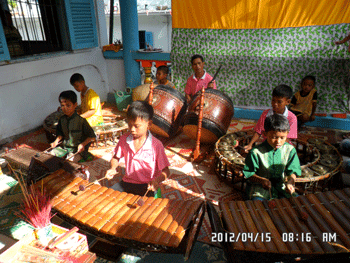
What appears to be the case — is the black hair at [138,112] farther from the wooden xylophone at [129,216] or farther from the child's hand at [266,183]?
the child's hand at [266,183]

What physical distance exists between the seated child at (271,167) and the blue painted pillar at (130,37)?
5.03 metres

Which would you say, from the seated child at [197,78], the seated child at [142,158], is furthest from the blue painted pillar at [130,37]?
the seated child at [142,158]

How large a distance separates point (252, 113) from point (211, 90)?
214cm

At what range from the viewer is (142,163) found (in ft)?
8.94

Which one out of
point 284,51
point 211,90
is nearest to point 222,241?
point 211,90

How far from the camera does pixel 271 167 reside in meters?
2.65

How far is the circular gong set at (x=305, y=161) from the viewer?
3.10 meters

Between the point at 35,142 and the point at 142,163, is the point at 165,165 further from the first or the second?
the point at 35,142

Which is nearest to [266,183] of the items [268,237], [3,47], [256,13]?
[268,237]

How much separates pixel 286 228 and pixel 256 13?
187 inches

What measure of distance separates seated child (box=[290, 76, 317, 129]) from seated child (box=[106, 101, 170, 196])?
3436 millimetres

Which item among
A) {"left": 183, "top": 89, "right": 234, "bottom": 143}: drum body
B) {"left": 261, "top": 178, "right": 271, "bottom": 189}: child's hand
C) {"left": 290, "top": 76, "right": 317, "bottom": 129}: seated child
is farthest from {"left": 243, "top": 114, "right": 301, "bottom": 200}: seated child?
{"left": 290, "top": 76, "right": 317, "bottom": 129}: seated child

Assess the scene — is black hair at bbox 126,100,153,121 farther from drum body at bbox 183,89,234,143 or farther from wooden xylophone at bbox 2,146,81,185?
drum body at bbox 183,89,234,143

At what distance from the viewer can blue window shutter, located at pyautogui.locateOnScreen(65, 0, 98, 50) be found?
617 centimetres
